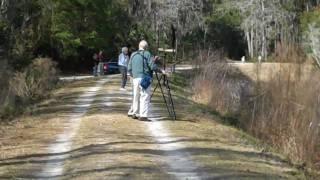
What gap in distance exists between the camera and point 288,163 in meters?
14.6

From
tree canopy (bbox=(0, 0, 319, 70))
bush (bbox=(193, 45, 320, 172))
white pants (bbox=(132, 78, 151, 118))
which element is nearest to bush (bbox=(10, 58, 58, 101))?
tree canopy (bbox=(0, 0, 319, 70))

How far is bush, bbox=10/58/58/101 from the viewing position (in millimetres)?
27781

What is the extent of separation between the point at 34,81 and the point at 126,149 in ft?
53.2

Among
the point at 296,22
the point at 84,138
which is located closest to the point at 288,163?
the point at 84,138

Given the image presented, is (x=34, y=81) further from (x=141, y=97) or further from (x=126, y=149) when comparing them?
(x=126, y=149)

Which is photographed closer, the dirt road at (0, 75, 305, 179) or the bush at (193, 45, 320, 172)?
the dirt road at (0, 75, 305, 179)

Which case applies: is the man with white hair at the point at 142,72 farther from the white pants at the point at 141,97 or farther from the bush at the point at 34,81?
the bush at the point at 34,81

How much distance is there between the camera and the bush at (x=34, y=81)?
91.1 feet

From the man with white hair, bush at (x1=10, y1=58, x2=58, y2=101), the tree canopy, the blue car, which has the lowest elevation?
the blue car

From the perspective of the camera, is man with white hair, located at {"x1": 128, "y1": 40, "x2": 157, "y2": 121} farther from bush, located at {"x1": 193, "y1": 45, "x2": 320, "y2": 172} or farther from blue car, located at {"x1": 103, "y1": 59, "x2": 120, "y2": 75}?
blue car, located at {"x1": 103, "y1": 59, "x2": 120, "y2": 75}

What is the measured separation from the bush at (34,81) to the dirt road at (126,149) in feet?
20.1

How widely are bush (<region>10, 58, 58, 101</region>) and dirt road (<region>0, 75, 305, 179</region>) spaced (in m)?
6.11

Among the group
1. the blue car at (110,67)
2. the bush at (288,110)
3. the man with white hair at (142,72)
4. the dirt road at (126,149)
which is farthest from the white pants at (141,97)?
the blue car at (110,67)

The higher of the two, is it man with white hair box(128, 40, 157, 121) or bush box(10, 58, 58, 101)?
man with white hair box(128, 40, 157, 121)
